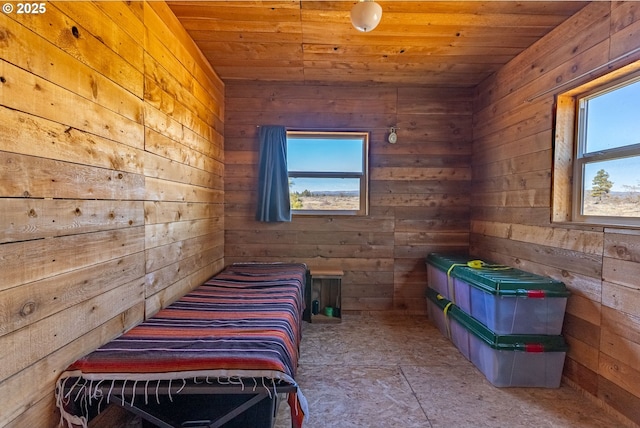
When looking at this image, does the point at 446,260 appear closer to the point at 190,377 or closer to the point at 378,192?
the point at 378,192

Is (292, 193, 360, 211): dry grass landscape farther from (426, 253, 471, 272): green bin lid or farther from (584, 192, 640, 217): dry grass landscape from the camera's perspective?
(584, 192, 640, 217): dry grass landscape

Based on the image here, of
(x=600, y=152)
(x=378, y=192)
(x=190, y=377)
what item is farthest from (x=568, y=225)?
(x=190, y=377)

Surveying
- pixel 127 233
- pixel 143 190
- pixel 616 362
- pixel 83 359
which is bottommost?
pixel 616 362

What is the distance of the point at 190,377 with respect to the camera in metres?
1.29

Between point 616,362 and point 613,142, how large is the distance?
126 cm

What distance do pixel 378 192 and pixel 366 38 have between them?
1.46 m

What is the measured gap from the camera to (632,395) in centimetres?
164

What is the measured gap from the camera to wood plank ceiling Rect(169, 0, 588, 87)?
6.54ft

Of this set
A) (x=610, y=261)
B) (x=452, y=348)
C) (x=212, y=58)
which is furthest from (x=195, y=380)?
(x=212, y=58)

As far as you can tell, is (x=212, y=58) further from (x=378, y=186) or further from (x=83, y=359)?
(x=83, y=359)

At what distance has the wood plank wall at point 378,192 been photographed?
3.26 m

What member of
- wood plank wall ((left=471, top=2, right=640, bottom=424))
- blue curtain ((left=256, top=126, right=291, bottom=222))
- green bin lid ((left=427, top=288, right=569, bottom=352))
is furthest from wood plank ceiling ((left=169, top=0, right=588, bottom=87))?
green bin lid ((left=427, top=288, right=569, bottom=352))

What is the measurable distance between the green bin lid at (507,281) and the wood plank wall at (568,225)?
109 mm

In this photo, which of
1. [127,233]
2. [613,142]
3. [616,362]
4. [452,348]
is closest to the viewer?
[127,233]
